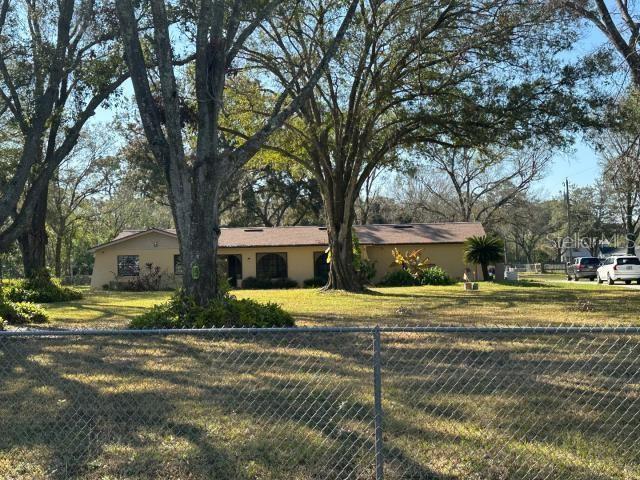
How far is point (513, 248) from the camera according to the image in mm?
90438

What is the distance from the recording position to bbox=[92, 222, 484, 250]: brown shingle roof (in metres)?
35.3

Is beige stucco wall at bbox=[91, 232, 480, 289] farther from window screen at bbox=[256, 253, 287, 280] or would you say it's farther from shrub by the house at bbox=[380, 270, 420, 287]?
shrub by the house at bbox=[380, 270, 420, 287]

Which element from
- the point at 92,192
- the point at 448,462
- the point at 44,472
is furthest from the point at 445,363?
the point at 92,192

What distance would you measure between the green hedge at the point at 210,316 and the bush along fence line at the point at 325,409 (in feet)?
8.51

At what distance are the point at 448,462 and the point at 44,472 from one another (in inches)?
127

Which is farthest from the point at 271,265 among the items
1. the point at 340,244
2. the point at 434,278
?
the point at 340,244

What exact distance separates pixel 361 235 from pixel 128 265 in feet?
43.9

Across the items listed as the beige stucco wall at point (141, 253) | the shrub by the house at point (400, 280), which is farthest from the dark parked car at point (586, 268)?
the beige stucco wall at point (141, 253)

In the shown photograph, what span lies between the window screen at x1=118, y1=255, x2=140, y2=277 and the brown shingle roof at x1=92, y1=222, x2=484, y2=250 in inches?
43.5

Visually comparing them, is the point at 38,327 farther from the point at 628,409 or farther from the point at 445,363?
the point at 628,409

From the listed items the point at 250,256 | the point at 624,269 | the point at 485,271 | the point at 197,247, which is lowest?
the point at 624,269

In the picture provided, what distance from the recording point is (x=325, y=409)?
6.70 meters

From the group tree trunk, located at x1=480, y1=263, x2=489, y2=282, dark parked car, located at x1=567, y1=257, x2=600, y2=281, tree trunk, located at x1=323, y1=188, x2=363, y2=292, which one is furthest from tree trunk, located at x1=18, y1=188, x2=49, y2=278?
dark parked car, located at x1=567, y1=257, x2=600, y2=281

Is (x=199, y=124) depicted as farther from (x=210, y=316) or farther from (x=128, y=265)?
(x=128, y=265)
